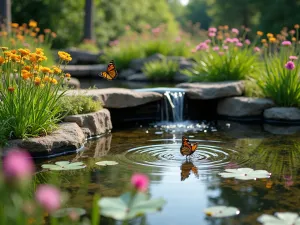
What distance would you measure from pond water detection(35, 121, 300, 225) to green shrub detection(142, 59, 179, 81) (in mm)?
5964

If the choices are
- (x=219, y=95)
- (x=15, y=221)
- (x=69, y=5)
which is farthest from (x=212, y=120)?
(x=69, y=5)

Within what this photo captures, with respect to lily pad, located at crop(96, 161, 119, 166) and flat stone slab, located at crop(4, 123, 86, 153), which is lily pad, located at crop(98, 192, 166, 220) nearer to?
lily pad, located at crop(96, 161, 119, 166)

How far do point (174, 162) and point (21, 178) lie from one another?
3.78 meters

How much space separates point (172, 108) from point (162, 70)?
4803mm

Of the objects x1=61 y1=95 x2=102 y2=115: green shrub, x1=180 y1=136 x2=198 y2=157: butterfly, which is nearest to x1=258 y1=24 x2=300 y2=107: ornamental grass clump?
x1=61 y1=95 x2=102 y2=115: green shrub

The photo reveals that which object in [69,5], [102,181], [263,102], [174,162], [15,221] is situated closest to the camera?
[15,221]

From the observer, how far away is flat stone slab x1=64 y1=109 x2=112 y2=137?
680cm

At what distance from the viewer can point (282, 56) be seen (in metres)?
8.84

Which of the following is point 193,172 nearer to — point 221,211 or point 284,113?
point 221,211

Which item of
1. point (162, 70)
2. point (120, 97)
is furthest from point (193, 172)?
point (162, 70)

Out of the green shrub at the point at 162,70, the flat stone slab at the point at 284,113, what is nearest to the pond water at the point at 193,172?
the flat stone slab at the point at 284,113

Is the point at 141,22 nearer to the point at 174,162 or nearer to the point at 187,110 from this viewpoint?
the point at 187,110

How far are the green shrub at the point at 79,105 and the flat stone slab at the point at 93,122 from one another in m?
0.10

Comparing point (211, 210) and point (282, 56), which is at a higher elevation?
point (282, 56)
